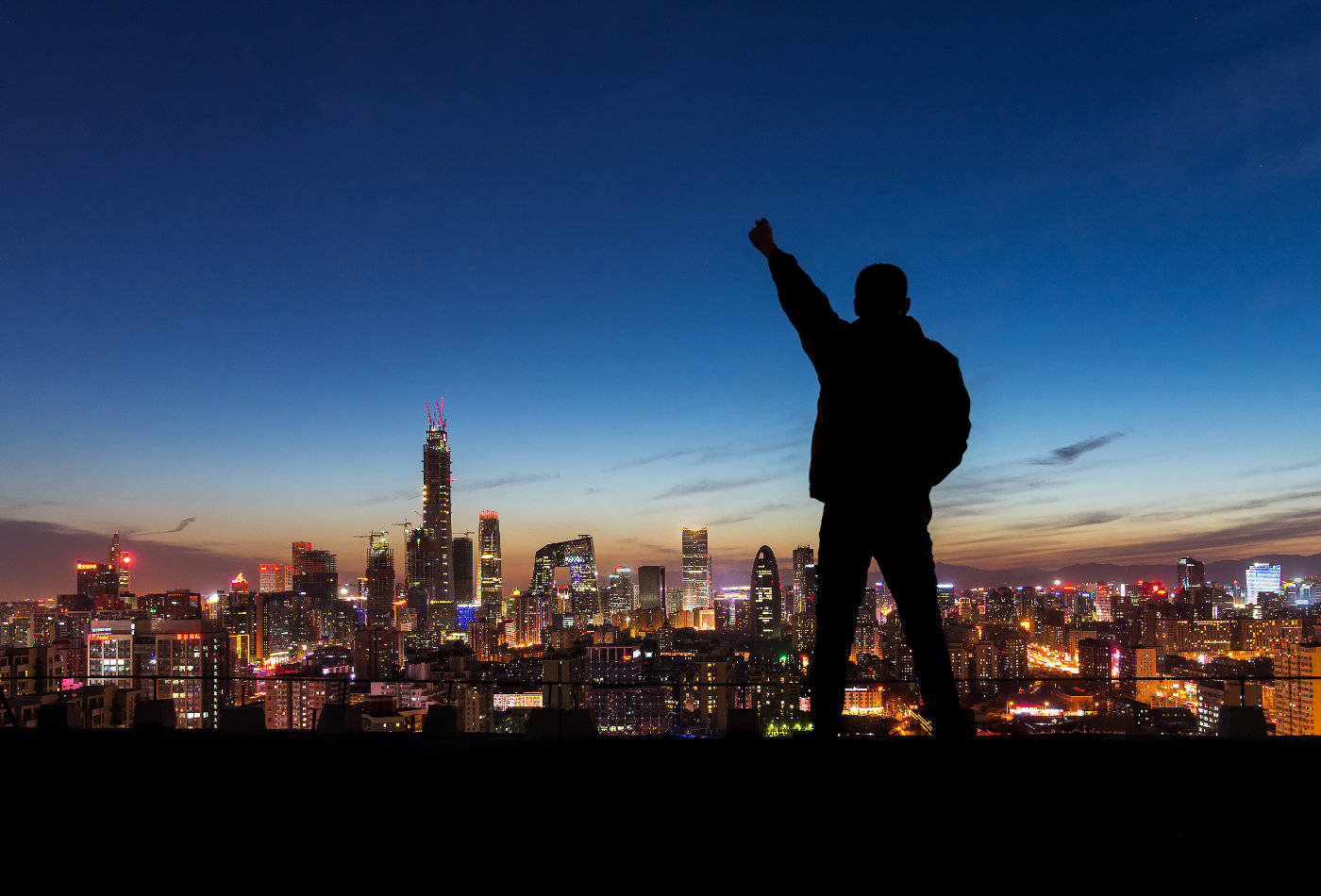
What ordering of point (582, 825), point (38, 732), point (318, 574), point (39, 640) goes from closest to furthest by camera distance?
point (582, 825), point (38, 732), point (39, 640), point (318, 574)

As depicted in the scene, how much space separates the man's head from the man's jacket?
50 millimetres

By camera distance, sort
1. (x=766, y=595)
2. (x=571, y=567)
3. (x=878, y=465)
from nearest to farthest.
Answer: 1. (x=878, y=465)
2. (x=766, y=595)
3. (x=571, y=567)

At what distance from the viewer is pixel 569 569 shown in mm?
173250

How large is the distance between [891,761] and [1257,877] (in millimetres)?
1176

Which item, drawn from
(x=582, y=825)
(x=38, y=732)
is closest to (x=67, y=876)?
(x=582, y=825)

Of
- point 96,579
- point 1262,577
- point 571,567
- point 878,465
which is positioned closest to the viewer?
point 878,465

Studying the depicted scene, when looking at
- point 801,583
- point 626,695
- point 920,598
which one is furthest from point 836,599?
point 801,583

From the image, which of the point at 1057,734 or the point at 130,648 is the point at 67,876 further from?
the point at 130,648

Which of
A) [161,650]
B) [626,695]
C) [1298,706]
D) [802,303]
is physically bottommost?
[161,650]

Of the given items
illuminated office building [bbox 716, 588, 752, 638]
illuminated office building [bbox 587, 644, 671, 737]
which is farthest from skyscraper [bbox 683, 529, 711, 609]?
illuminated office building [bbox 587, 644, 671, 737]

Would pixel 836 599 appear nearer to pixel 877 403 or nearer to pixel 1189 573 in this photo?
pixel 877 403

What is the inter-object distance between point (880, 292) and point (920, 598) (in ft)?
3.22

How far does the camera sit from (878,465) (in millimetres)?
2398

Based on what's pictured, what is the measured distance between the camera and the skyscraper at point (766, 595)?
100438mm
